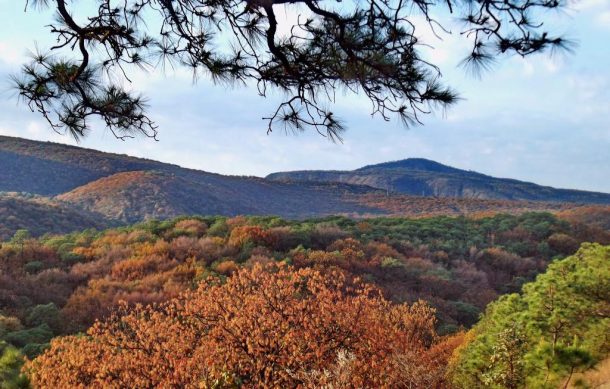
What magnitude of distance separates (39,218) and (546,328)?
33612mm

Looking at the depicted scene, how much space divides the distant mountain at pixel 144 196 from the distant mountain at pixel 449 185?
23731mm

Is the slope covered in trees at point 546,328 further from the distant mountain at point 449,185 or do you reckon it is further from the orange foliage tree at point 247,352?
the distant mountain at point 449,185

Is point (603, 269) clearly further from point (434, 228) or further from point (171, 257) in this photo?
point (434, 228)

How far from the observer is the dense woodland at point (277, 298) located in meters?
8.53

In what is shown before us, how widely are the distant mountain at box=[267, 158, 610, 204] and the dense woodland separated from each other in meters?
64.3

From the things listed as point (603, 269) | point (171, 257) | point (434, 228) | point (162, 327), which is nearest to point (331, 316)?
point (162, 327)

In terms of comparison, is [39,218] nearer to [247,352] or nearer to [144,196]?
[144,196]

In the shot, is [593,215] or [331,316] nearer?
[331,316]

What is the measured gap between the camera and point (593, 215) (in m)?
38.3

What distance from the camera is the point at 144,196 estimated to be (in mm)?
46625

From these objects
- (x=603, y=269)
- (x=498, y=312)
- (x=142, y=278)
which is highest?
(x=603, y=269)

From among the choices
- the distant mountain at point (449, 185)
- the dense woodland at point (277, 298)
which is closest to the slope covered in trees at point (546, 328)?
the dense woodland at point (277, 298)

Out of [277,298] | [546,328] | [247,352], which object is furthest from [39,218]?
[546,328]

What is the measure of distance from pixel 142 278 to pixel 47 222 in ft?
69.6
